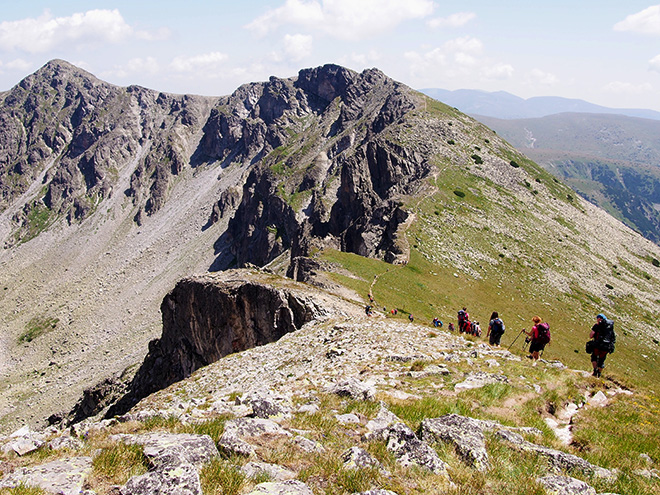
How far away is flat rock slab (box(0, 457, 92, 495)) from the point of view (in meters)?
6.60

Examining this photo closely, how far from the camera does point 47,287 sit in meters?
167

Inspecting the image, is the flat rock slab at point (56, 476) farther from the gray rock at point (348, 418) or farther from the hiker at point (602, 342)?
the hiker at point (602, 342)

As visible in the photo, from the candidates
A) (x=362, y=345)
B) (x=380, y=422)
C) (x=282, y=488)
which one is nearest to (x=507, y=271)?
(x=362, y=345)

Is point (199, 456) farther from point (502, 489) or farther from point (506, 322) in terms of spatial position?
point (506, 322)

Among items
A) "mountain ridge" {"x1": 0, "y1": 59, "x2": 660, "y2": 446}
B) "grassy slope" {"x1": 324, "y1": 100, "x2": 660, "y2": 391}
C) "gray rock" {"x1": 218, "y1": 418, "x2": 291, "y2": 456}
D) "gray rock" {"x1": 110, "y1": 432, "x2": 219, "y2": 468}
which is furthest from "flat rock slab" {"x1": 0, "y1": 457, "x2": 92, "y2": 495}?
"mountain ridge" {"x1": 0, "y1": 59, "x2": 660, "y2": 446}

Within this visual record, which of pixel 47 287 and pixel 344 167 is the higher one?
pixel 344 167

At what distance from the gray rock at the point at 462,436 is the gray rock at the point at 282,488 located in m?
3.51

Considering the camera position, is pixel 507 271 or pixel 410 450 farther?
pixel 507 271

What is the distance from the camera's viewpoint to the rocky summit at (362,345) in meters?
8.17

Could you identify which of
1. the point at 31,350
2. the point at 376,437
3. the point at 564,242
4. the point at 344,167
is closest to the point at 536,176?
the point at 564,242

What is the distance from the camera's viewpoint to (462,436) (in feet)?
30.4

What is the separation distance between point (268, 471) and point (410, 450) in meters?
→ 2.96

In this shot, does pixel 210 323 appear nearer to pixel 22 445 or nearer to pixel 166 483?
pixel 22 445

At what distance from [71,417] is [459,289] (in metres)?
57.5
